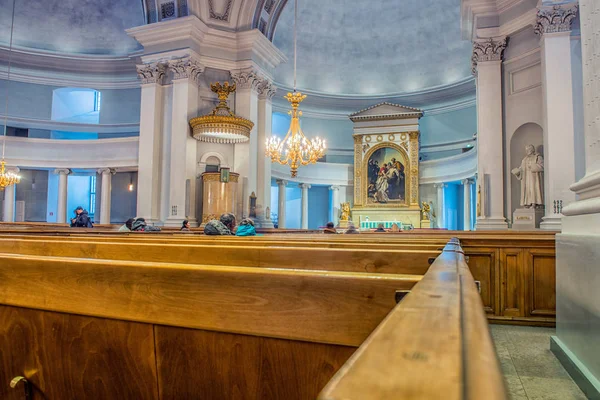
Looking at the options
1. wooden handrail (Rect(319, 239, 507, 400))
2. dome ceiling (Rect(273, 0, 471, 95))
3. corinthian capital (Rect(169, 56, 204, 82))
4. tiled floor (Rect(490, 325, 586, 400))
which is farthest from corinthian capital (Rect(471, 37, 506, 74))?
wooden handrail (Rect(319, 239, 507, 400))

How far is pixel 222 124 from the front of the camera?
31.0 ft

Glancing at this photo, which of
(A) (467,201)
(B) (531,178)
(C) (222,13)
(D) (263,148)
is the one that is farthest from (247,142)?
(A) (467,201)

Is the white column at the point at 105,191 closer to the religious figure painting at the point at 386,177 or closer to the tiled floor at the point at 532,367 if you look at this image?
the religious figure painting at the point at 386,177

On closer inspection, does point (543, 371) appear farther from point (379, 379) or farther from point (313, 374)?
point (379, 379)

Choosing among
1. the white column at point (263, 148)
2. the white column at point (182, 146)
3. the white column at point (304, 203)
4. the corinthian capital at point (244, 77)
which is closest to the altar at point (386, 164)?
the white column at point (304, 203)

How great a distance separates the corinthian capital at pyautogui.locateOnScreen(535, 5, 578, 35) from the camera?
7.30 meters

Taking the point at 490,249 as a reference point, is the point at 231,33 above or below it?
above

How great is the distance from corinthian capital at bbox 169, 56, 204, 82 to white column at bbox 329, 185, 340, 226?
9.18 metres

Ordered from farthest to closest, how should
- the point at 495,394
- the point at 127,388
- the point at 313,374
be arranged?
the point at 127,388 → the point at 313,374 → the point at 495,394

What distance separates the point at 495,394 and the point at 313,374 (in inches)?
28.1

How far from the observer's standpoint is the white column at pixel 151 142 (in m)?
10.3

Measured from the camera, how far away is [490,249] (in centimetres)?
423

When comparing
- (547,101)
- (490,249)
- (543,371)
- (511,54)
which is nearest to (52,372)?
(543,371)

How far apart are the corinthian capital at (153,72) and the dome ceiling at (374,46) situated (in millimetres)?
6881
